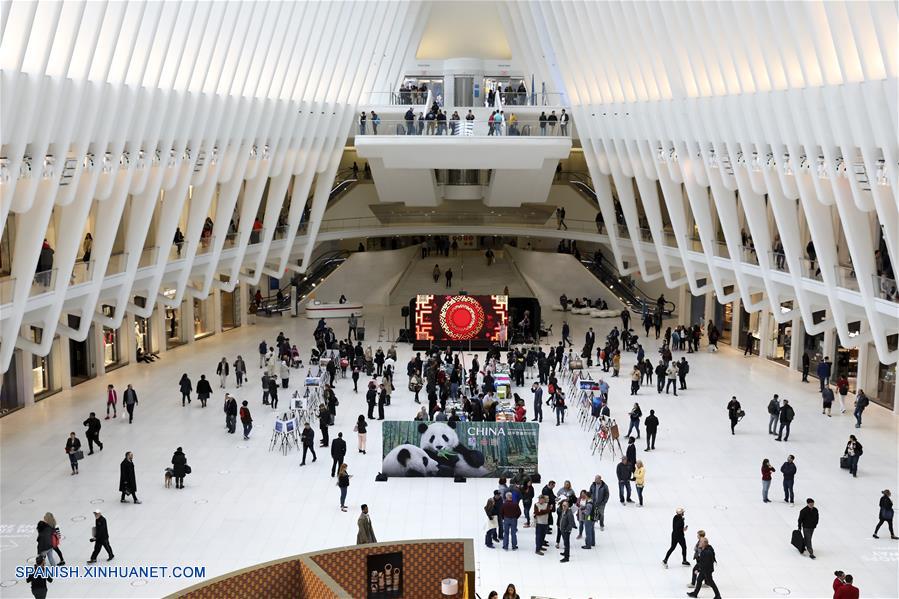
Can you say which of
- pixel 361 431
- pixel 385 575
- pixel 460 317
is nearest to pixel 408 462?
A: pixel 361 431

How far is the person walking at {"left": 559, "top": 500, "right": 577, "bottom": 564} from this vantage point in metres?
17.6

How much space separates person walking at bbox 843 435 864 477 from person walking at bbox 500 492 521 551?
316 inches

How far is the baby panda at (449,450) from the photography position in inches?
864

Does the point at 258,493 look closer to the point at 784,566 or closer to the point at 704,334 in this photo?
the point at 784,566

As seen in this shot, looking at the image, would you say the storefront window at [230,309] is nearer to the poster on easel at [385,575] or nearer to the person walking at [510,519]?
the person walking at [510,519]

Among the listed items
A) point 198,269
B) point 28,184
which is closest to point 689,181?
point 198,269

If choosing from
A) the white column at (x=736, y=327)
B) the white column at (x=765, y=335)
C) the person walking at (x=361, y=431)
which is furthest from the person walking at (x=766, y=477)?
the white column at (x=736, y=327)

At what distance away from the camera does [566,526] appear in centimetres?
1764

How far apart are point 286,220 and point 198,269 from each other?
10063mm

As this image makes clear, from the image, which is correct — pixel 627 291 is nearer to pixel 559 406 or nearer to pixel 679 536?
pixel 559 406

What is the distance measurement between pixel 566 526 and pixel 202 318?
88.5 ft

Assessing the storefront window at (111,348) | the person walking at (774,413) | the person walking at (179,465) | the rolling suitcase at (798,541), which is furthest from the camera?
the storefront window at (111,348)

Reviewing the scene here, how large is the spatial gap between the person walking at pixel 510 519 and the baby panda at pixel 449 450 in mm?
3531

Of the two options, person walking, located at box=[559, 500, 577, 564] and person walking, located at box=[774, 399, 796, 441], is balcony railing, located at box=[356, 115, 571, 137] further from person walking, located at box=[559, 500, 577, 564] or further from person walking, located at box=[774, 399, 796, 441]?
person walking, located at box=[559, 500, 577, 564]
